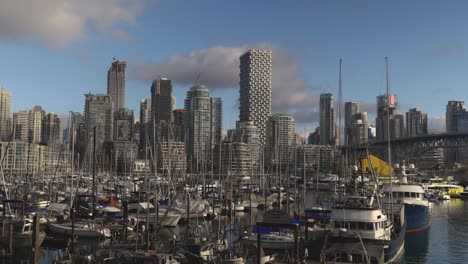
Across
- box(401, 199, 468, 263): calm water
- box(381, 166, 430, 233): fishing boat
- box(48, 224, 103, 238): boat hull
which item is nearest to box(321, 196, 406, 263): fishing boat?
box(401, 199, 468, 263): calm water

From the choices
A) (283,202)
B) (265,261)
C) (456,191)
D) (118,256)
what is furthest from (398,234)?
(456,191)

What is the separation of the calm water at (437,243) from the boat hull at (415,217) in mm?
973

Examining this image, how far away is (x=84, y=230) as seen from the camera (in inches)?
2213

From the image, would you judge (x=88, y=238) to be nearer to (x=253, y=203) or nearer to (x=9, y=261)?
(x=9, y=261)

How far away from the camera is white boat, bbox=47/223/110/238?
56.1 metres

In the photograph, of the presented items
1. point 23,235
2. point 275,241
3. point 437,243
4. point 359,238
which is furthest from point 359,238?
point 23,235

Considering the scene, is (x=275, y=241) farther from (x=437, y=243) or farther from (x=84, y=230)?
(x=437, y=243)

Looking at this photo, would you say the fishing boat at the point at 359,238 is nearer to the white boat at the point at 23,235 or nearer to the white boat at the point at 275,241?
the white boat at the point at 275,241

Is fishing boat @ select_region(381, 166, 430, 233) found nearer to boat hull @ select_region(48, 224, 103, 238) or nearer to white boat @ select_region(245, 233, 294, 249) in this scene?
white boat @ select_region(245, 233, 294, 249)

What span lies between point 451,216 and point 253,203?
37979 millimetres

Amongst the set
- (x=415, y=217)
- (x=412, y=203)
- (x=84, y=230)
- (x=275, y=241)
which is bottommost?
(x=84, y=230)

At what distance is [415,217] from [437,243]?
7.16 meters

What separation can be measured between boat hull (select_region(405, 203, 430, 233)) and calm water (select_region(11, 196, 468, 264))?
97 cm

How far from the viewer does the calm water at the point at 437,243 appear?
161 feet
